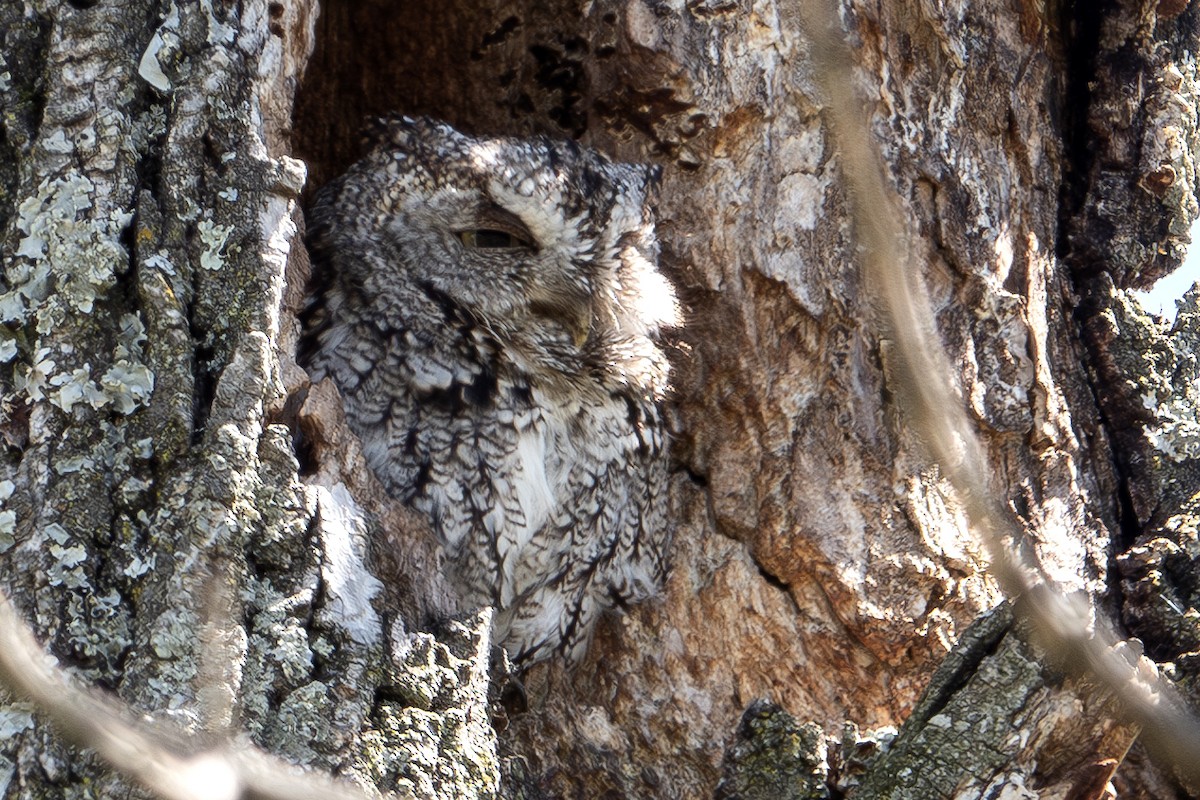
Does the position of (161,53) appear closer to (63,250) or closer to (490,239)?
(63,250)

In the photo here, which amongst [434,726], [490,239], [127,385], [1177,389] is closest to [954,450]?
[434,726]

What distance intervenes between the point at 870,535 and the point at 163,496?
1.32 meters

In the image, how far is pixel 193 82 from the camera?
177 centimetres

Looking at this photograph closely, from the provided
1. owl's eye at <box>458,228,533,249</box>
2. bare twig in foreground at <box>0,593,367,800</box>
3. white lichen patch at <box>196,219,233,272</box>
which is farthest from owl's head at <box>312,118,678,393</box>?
bare twig in foreground at <box>0,593,367,800</box>

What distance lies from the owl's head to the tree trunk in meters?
0.23

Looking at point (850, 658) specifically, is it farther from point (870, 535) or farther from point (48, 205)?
point (48, 205)

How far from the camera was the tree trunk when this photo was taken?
5.00 ft

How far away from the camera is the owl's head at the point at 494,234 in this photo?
228 centimetres

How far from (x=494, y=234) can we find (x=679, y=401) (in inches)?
21.8

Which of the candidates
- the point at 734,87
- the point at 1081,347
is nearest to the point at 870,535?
the point at 1081,347

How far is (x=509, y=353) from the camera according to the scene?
7.57 feet

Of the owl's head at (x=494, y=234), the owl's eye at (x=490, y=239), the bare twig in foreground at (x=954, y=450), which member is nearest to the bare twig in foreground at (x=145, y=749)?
the bare twig in foreground at (x=954, y=450)

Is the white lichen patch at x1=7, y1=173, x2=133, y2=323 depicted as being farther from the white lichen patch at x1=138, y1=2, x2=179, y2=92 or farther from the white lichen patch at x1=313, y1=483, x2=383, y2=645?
the white lichen patch at x1=313, y1=483, x2=383, y2=645

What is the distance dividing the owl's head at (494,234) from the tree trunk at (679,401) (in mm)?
230
